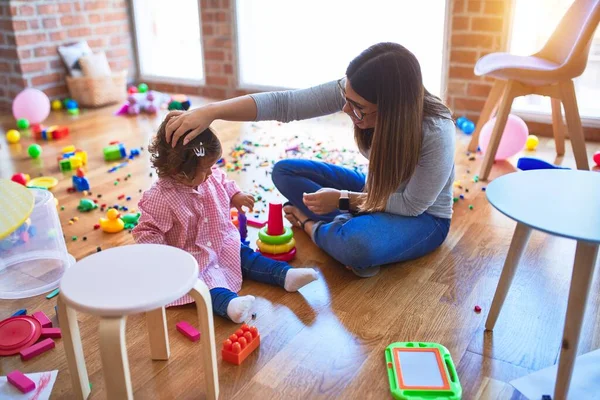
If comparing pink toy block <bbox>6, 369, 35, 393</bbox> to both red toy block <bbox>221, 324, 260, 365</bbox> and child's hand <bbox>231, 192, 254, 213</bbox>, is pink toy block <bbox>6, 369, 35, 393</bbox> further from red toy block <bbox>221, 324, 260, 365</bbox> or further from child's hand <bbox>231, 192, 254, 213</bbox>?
child's hand <bbox>231, 192, 254, 213</bbox>

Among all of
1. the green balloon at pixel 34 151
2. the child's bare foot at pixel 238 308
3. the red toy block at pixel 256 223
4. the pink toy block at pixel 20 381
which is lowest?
the pink toy block at pixel 20 381

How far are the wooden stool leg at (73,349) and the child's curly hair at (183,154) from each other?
0.50 metres

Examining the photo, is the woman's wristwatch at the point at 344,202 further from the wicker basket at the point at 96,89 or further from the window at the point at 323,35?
the wicker basket at the point at 96,89

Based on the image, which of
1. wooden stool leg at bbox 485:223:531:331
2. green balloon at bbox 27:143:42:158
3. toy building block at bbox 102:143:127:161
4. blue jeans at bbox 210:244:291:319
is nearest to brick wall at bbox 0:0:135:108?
green balloon at bbox 27:143:42:158

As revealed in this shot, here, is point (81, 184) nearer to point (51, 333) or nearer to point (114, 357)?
point (51, 333)

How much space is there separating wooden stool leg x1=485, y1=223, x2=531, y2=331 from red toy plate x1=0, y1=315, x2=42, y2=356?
1.18m

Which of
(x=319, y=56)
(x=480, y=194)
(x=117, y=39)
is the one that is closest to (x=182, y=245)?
(x=480, y=194)

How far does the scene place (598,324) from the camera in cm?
147

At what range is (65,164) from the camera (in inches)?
108

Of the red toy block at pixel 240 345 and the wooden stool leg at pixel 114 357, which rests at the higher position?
the wooden stool leg at pixel 114 357

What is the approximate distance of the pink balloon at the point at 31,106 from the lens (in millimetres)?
3521

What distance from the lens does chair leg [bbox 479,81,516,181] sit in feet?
8.21

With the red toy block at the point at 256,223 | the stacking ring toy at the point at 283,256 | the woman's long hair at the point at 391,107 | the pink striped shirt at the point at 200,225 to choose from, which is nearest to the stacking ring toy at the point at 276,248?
the stacking ring toy at the point at 283,256

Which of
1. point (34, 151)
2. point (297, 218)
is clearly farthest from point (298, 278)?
point (34, 151)
